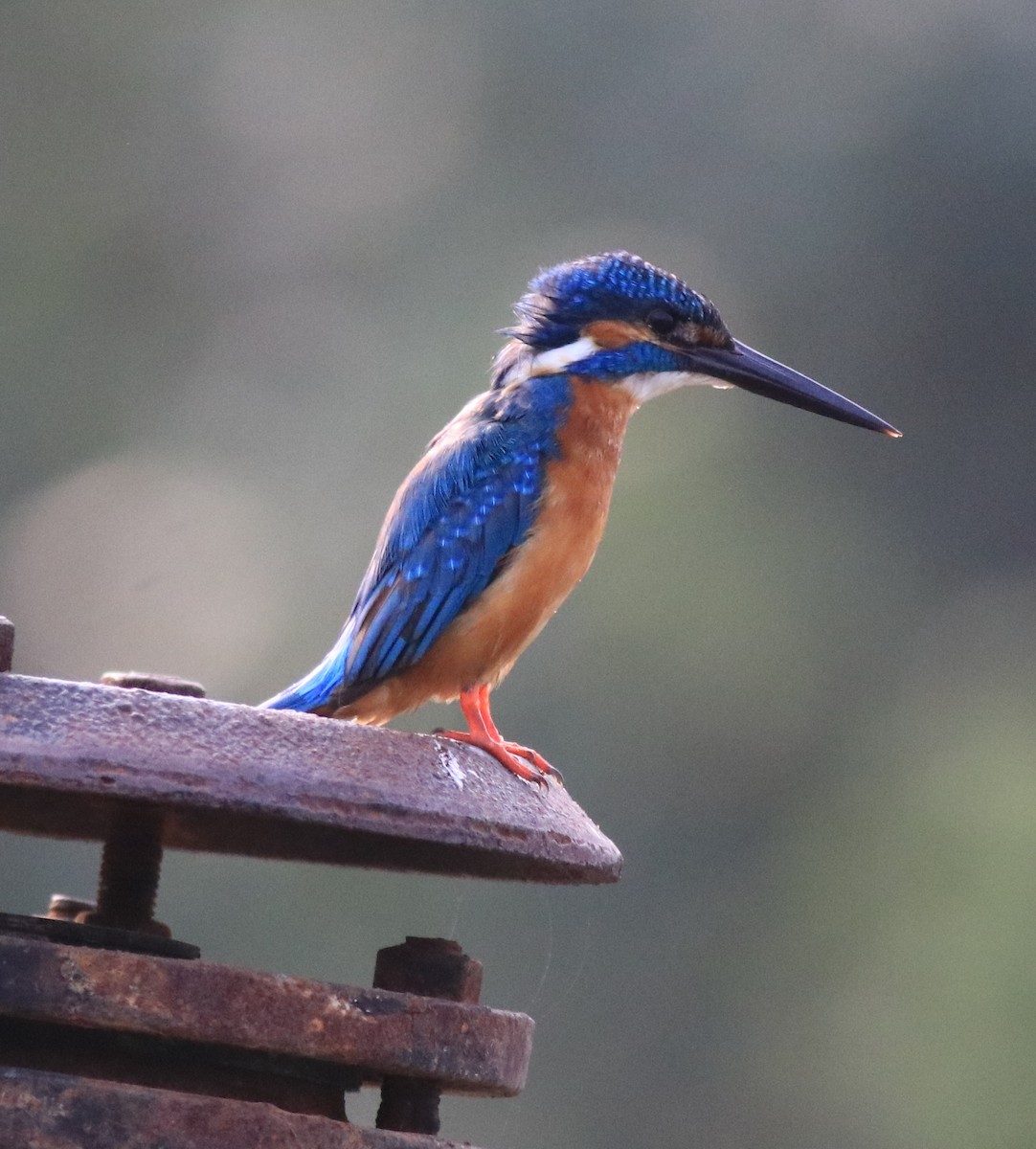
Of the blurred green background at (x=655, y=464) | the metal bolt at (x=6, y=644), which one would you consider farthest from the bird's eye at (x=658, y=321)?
the blurred green background at (x=655, y=464)

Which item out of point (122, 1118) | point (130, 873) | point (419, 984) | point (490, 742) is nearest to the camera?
point (122, 1118)

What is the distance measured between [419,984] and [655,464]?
12.6 meters

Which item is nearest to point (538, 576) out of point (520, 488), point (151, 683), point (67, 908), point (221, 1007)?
point (520, 488)

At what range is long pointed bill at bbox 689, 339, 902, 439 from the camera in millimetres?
3873

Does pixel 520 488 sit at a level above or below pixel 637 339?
below

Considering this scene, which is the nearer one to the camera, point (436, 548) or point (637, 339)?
point (436, 548)

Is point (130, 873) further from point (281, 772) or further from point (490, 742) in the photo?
point (490, 742)

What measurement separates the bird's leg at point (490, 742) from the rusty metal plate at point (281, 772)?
0.32 ft

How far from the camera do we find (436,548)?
11.5 feet

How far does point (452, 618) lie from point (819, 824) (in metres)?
10.6

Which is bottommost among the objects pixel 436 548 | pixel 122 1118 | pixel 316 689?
pixel 122 1118

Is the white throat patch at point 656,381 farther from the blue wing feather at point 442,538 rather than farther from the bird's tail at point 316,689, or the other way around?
the bird's tail at point 316,689

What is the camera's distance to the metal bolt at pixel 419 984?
81.8 inches

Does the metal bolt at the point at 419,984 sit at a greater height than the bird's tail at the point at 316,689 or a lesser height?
lesser
